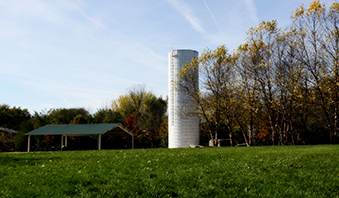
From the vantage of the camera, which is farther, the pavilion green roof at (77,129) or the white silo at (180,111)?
the white silo at (180,111)

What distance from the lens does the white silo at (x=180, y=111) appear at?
29.2m

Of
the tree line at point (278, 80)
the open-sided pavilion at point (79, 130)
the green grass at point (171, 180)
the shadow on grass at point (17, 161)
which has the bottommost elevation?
the green grass at point (171, 180)

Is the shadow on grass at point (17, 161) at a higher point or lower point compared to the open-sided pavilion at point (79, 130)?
Answer: lower

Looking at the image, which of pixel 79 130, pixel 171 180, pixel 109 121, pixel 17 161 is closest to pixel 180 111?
pixel 79 130

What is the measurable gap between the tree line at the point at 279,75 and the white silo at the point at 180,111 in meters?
1.02

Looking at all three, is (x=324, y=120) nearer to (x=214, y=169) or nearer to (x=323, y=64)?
(x=323, y=64)

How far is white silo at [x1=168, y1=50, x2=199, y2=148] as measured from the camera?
95.7ft

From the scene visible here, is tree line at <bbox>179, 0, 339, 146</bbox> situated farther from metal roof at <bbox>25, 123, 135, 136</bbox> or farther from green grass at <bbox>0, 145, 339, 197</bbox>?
green grass at <bbox>0, 145, 339, 197</bbox>

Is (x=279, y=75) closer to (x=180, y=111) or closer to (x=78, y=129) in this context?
(x=180, y=111)

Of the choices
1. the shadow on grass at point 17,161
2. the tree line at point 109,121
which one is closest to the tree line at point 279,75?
the tree line at point 109,121

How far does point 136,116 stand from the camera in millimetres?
45844

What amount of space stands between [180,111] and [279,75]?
1062 cm

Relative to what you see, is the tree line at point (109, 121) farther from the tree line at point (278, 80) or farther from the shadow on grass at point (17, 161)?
the shadow on grass at point (17, 161)

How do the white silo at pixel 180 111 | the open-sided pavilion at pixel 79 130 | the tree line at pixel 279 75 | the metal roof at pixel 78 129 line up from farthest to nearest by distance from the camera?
1. the white silo at pixel 180 111
2. the metal roof at pixel 78 129
3. the open-sided pavilion at pixel 79 130
4. the tree line at pixel 279 75
